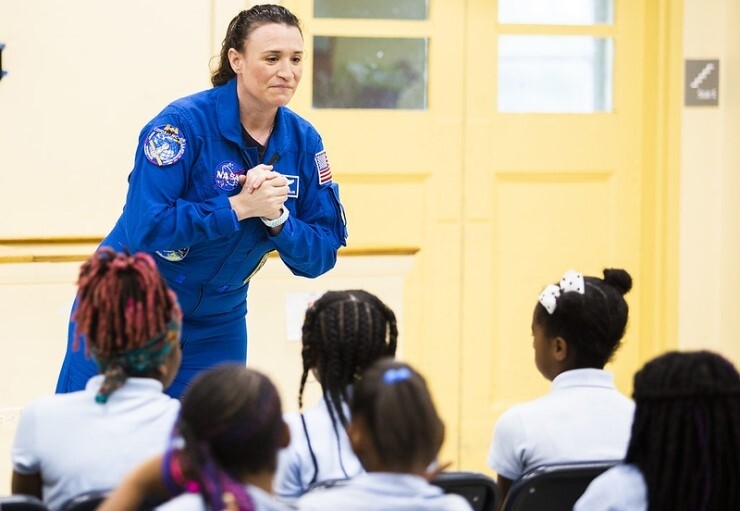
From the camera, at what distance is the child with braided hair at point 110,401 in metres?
2.02

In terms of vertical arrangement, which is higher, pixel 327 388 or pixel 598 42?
pixel 598 42

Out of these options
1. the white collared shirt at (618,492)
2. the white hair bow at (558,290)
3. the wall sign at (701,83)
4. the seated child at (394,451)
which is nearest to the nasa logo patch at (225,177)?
the white hair bow at (558,290)

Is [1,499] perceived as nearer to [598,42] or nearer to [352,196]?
[352,196]

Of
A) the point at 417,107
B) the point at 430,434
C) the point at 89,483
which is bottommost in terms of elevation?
the point at 89,483

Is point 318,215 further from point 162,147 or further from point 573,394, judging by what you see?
point 573,394

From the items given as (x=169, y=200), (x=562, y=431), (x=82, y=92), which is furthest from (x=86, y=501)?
(x=82, y=92)

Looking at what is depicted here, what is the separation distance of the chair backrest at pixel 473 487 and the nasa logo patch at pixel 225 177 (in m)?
1.07

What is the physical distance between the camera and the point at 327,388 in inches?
87.6

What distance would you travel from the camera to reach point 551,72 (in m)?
4.97

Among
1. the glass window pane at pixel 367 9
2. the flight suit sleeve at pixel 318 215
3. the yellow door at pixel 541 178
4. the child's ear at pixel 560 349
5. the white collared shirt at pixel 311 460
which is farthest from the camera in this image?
the yellow door at pixel 541 178

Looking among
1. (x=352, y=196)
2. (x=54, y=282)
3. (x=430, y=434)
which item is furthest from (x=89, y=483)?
(x=352, y=196)

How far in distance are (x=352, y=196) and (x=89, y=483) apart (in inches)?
113

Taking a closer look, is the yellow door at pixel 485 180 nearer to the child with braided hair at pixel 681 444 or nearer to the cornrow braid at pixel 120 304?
the cornrow braid at pixel 120 304

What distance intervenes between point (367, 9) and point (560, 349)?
2.52 metres
